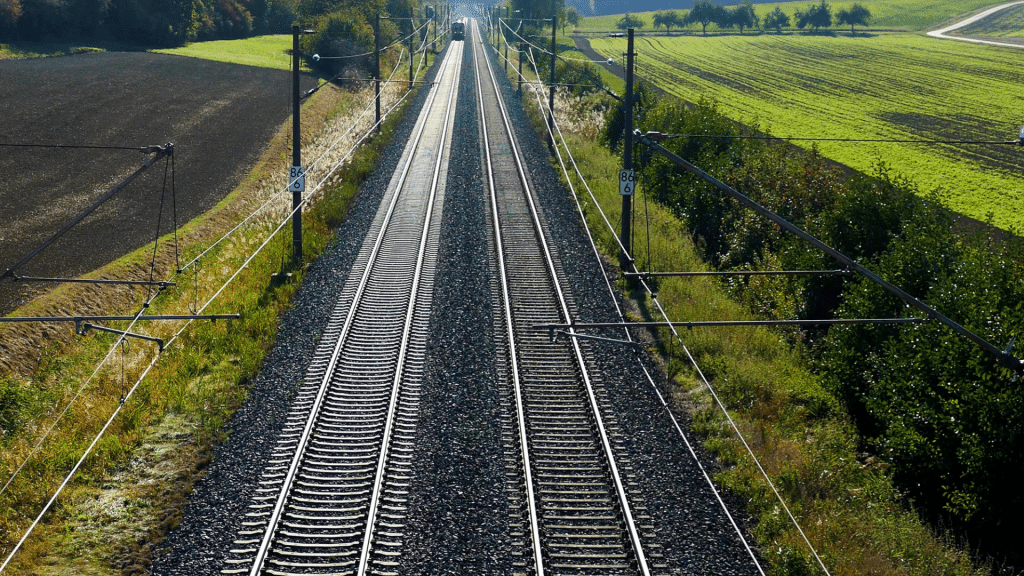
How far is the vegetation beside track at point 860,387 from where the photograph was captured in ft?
38.7

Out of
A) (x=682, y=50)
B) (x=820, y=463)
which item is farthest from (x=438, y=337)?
(x=682, y=50)

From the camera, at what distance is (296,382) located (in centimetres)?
1608

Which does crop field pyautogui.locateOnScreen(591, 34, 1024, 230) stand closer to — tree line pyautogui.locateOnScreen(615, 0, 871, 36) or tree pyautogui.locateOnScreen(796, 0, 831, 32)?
tree line pyautogui.locateOnScreen(615, 0, 871, 36)

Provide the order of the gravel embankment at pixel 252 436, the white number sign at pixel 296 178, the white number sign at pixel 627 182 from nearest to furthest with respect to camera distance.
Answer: the gravel embankment at pixel 252 436, the white number sign at pixel 627 182, the white number sign at pixel 296 178

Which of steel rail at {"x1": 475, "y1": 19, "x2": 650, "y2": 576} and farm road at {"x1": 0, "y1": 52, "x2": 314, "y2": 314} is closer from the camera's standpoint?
steel rail at {"x1": 475, "y1": 19, "x2": 650, "y2": 576}

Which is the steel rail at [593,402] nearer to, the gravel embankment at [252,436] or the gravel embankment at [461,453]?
the gravel embankment at [461,453]

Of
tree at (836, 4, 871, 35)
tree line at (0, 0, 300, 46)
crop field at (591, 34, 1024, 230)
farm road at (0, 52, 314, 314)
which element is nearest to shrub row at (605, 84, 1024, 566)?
crop field at (591, 34, 1024, 230)

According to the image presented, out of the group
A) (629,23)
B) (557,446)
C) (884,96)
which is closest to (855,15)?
(629,23)

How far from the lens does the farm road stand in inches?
979

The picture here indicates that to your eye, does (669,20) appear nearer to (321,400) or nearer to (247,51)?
(247,51)

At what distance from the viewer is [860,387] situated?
1588 centimetres

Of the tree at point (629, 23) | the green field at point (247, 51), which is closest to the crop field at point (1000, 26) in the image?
the tree at point (629, 23)

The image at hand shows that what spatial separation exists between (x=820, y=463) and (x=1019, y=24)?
447ft

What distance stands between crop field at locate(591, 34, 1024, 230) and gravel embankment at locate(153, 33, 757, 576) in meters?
17.7
